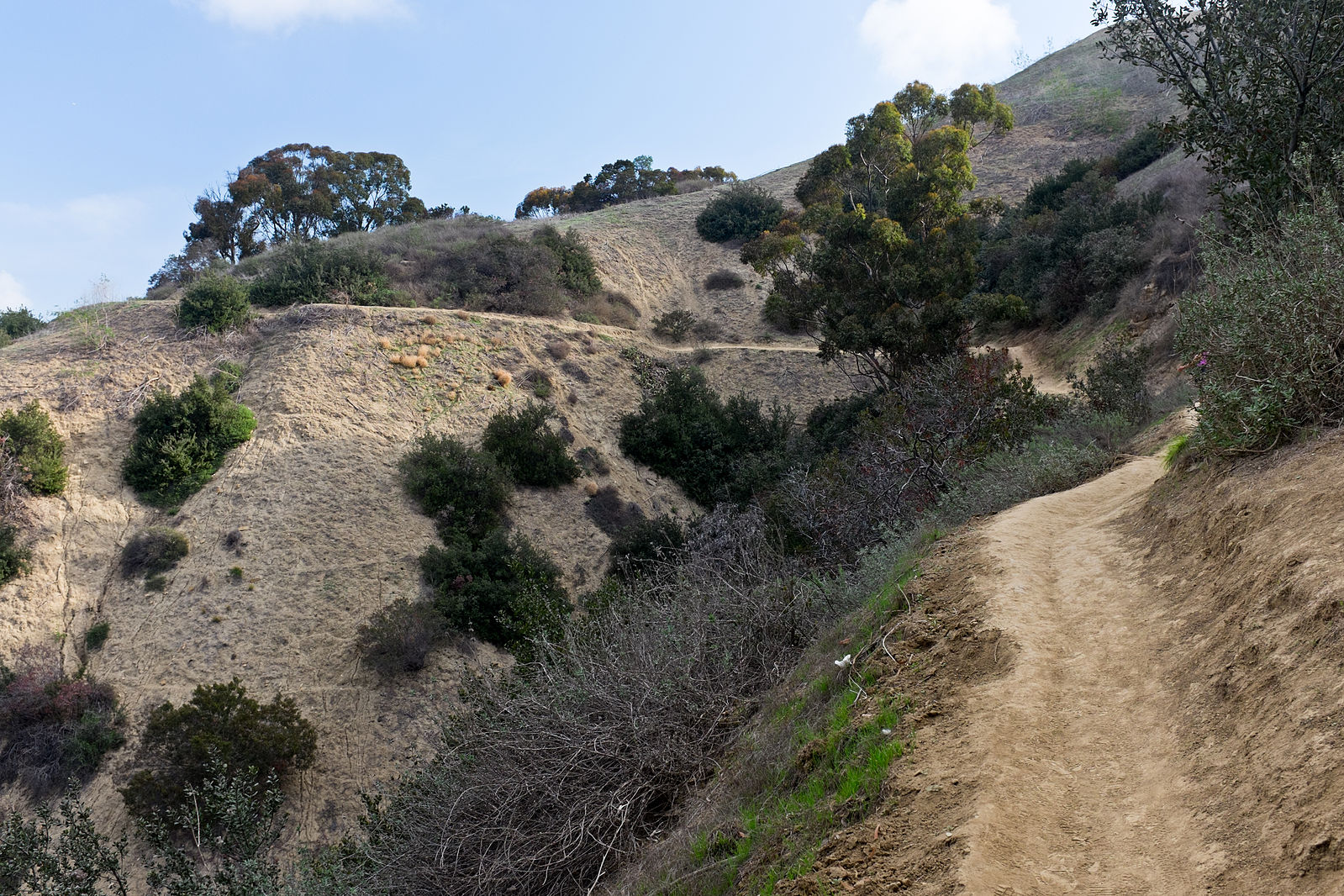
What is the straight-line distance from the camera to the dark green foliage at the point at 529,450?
18984mm

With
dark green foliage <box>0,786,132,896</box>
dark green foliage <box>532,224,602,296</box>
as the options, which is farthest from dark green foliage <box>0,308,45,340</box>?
dark green foliage <box>0,786,132,896</box>

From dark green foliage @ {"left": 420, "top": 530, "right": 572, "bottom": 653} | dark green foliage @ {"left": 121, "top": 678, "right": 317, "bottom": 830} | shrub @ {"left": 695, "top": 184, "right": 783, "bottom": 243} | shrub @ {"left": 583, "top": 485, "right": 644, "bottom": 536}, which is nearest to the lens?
dark green foliage @ {"left": 121, "top": 678, "right": 317, "bottom": 830}

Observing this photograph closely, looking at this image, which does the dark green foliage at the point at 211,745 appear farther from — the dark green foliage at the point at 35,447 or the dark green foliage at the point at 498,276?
the dark green foliage at the point at 498,276

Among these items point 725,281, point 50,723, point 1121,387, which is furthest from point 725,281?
point 50,723

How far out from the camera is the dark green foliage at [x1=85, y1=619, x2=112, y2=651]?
13.3m

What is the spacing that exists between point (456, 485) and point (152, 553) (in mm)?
5706

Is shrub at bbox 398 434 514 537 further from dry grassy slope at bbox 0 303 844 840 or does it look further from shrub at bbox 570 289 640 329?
shrub at bbox 570 289 640 329

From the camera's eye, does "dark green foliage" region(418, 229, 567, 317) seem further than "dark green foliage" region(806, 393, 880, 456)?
Yes

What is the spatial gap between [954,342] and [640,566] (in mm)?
9885

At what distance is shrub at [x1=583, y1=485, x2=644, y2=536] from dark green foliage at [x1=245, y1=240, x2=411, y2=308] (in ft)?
33.3

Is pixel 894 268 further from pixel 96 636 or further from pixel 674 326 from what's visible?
pixel 96 636

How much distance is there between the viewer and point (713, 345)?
29.0 m

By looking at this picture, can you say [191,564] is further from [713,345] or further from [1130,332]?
[1130,332]

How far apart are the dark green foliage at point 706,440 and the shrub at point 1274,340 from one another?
1374cm
